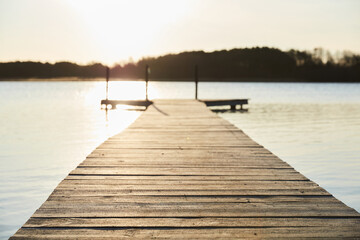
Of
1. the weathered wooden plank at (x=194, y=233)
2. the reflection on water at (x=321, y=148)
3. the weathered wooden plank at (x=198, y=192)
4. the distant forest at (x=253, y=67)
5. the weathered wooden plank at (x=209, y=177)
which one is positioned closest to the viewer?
the weathered wooden plank at (x=194, y=233)

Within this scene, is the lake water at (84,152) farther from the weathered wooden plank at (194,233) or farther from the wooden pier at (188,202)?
the weathered wooden plank at (194,233)

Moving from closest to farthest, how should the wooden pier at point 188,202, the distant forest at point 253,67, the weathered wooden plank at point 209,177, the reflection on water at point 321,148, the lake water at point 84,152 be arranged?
the wooden pier at point 188,202, the weathered wooden plank at point 209,177, the lake water at point 84,152, the reflection on water at point 321,148, the distant forest at point 253,67

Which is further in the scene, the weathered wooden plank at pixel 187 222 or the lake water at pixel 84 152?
the lake water at pixel 84 152

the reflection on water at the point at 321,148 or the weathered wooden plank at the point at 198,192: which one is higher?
the weathered wooden plank at the point at 198,192

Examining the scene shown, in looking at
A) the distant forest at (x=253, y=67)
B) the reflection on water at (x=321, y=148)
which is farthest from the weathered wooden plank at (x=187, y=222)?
the distant forest at (x=253, y=67)

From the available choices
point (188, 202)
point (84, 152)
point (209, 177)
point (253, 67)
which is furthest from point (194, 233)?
point (253, 67)

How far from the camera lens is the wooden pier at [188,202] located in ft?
9.27

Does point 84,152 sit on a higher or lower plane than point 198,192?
lower

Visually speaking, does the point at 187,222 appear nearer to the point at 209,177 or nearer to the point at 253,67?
the point at 209,177

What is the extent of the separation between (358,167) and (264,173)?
7311mm

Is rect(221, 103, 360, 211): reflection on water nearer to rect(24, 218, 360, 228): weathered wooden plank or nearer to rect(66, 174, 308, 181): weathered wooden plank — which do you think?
rect(66, 174, 308, 181): weathered wooden plank

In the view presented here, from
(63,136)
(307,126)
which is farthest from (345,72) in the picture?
(63,136)

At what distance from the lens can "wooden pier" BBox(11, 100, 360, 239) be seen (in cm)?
282

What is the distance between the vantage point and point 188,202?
349 cm
